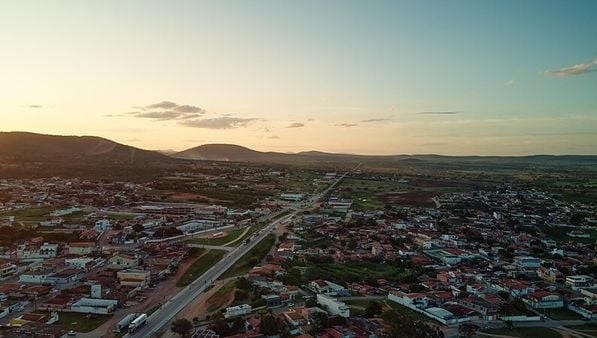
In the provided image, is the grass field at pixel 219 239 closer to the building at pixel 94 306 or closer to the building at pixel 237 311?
the building at pixel 94 306

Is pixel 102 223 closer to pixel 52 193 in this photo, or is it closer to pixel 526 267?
pixel 52 193

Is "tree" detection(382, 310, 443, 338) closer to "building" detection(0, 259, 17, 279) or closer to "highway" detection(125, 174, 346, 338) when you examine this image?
"highway" detection(125, 174, 346, 338)

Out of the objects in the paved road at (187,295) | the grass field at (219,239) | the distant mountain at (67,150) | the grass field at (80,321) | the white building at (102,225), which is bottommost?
the grass field at (80,321)

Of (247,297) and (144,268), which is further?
(144,268)

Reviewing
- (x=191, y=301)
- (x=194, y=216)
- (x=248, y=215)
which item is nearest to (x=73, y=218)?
(x=194, y=216)

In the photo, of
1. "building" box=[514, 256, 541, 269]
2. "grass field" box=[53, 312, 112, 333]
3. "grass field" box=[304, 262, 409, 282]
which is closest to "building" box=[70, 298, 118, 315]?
"grass field" box=[53, 312, 112, 333]

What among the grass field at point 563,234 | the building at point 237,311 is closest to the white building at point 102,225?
the building at point 237,311
